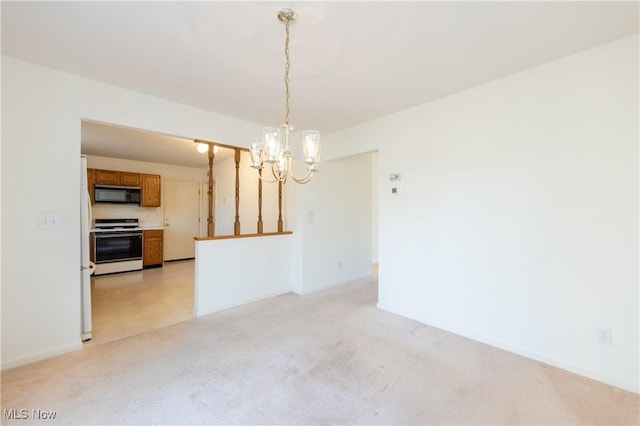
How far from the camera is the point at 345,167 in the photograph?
4645 mm

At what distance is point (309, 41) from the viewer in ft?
6.24

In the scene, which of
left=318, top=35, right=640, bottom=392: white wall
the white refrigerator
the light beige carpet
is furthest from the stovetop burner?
left=318, top=35, right=640, bottom=392: white wall

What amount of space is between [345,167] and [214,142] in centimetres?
219

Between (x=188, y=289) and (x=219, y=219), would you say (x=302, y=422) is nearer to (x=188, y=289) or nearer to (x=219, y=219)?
(x=188, y=289)

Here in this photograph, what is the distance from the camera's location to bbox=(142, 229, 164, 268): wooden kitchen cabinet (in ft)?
18.9

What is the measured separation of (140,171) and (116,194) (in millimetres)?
805

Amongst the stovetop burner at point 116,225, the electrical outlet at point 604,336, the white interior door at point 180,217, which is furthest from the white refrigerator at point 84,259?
the electrical outlet at point 604,336

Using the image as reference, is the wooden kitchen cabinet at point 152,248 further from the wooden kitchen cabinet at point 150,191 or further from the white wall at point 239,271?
the white wall at point 239,271

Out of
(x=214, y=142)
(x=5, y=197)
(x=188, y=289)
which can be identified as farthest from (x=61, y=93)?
(x=188, y=289)

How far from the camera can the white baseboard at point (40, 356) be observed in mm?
2127

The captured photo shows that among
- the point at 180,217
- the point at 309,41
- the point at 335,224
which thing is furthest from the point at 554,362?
the point at 180,217

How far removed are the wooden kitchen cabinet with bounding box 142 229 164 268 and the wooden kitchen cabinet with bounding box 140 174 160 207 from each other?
2.09 feet

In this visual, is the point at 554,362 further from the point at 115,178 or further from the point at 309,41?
the point at 115,178

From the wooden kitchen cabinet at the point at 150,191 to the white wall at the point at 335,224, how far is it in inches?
147
